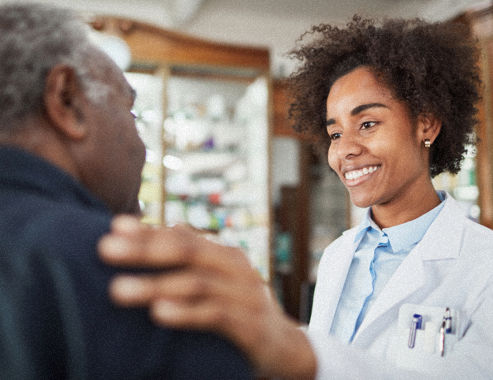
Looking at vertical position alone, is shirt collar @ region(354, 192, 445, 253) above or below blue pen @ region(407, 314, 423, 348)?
above

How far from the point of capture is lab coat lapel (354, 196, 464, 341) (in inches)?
43.6

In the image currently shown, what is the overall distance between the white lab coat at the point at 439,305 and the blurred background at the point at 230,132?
92.6 inches

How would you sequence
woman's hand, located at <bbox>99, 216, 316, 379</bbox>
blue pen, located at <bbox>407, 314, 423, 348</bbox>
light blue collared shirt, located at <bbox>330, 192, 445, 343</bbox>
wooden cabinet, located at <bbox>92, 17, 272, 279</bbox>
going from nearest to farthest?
woman's hand, located at <bbox>99, 216, 316, 379</bbox> → blue pen, located at <bbox>407, 314, 423, 348</bbox> → light blue collared shirt, located at <bbox>330, 192, 445, 343</bbox> → wooden cabinet, located at <bbox>92, 17, 272, 279</bbox>

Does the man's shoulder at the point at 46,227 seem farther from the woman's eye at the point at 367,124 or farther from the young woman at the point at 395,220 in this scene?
the woman's eye at the point at 367,124

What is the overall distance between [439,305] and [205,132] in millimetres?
3491

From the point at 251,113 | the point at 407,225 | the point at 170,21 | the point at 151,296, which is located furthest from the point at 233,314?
the point at 170,21

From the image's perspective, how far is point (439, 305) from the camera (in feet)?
3.46

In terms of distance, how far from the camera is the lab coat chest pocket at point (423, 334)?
3.18ft

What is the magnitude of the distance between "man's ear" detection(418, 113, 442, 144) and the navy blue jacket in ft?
3.78

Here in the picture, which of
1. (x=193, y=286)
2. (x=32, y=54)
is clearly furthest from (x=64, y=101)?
(x=193, y=286)

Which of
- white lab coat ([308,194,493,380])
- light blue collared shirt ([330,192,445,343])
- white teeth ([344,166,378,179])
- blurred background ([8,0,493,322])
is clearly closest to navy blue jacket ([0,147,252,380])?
white lab coat ([308,194,493,380])

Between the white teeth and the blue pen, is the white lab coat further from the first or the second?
the white teeth

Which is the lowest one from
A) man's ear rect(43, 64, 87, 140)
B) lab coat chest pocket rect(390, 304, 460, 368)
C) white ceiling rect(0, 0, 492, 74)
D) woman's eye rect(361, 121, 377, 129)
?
lab coat chest pocket rect(390, 304, 460, 368)

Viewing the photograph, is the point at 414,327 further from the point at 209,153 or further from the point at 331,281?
the point at 209,153
